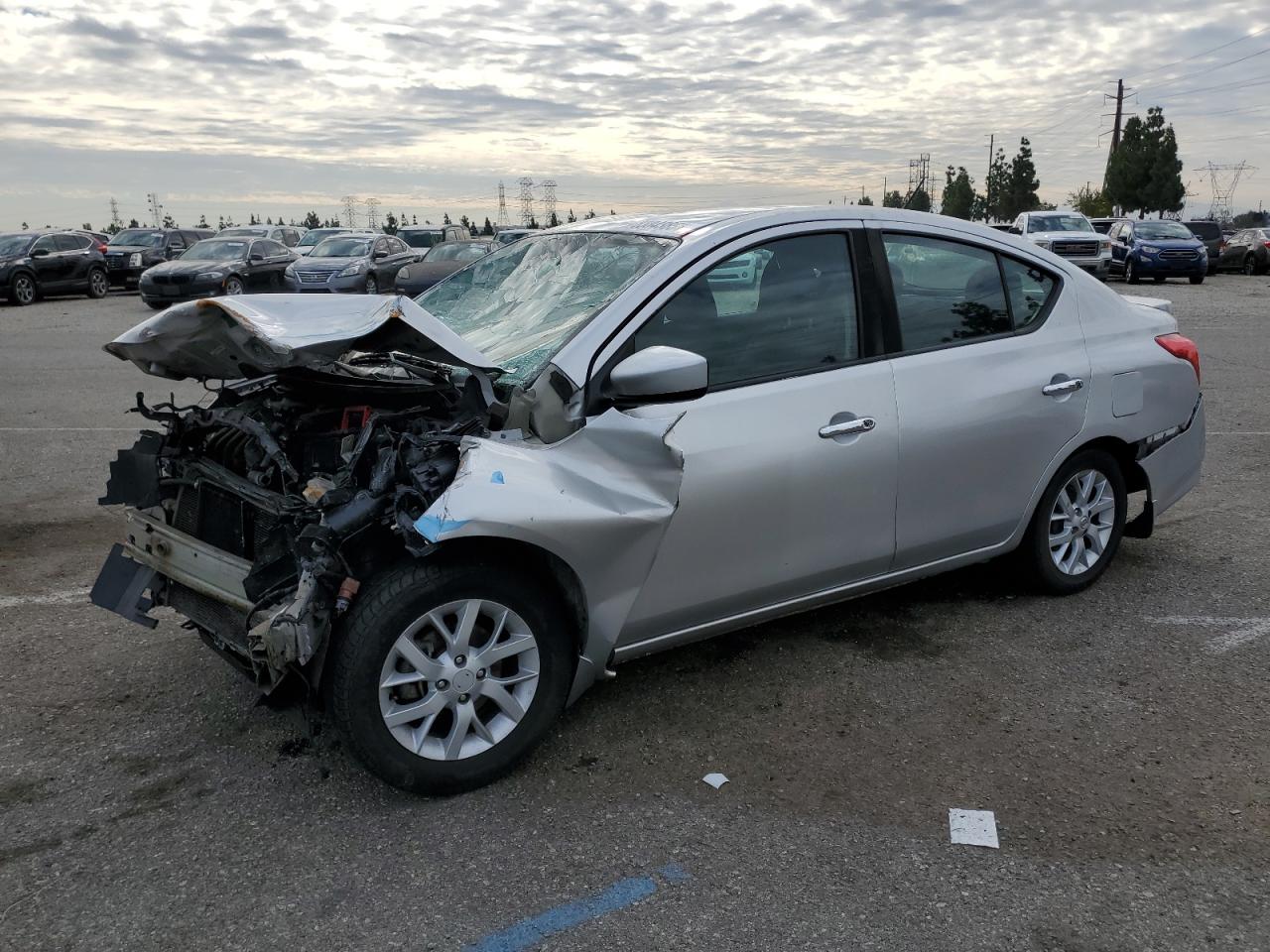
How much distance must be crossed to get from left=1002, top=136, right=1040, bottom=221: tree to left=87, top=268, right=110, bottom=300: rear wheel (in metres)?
67.6

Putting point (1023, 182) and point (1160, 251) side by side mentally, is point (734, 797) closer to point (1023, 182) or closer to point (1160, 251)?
point (1160, 251)

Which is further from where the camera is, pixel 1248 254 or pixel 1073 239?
pixel 1248 254

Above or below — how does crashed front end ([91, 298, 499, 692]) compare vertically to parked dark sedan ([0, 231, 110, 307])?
below

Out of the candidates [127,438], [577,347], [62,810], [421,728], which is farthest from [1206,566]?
[127,438]

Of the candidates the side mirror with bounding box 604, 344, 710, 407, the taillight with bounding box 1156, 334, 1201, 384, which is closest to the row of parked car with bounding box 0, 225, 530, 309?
the taillight with bounding box 1156, 334, 1201, 384

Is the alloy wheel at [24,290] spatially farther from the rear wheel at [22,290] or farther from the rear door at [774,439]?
the rear door at [774,439]

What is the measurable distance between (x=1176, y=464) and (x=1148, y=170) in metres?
66.0

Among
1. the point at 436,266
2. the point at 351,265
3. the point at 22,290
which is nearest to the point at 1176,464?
the point at 436,266

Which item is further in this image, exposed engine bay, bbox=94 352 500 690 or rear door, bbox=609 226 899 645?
rear door, bbox=609 226 899 645

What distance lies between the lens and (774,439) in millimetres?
3680

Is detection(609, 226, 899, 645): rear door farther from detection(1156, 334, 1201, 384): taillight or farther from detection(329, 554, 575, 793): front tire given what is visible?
detection(1156, 334, 1201, 384): taillight

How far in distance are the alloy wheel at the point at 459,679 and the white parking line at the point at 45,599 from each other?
2582 mm

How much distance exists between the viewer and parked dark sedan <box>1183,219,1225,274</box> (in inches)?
1331

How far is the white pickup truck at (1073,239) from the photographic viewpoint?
94.3ft
